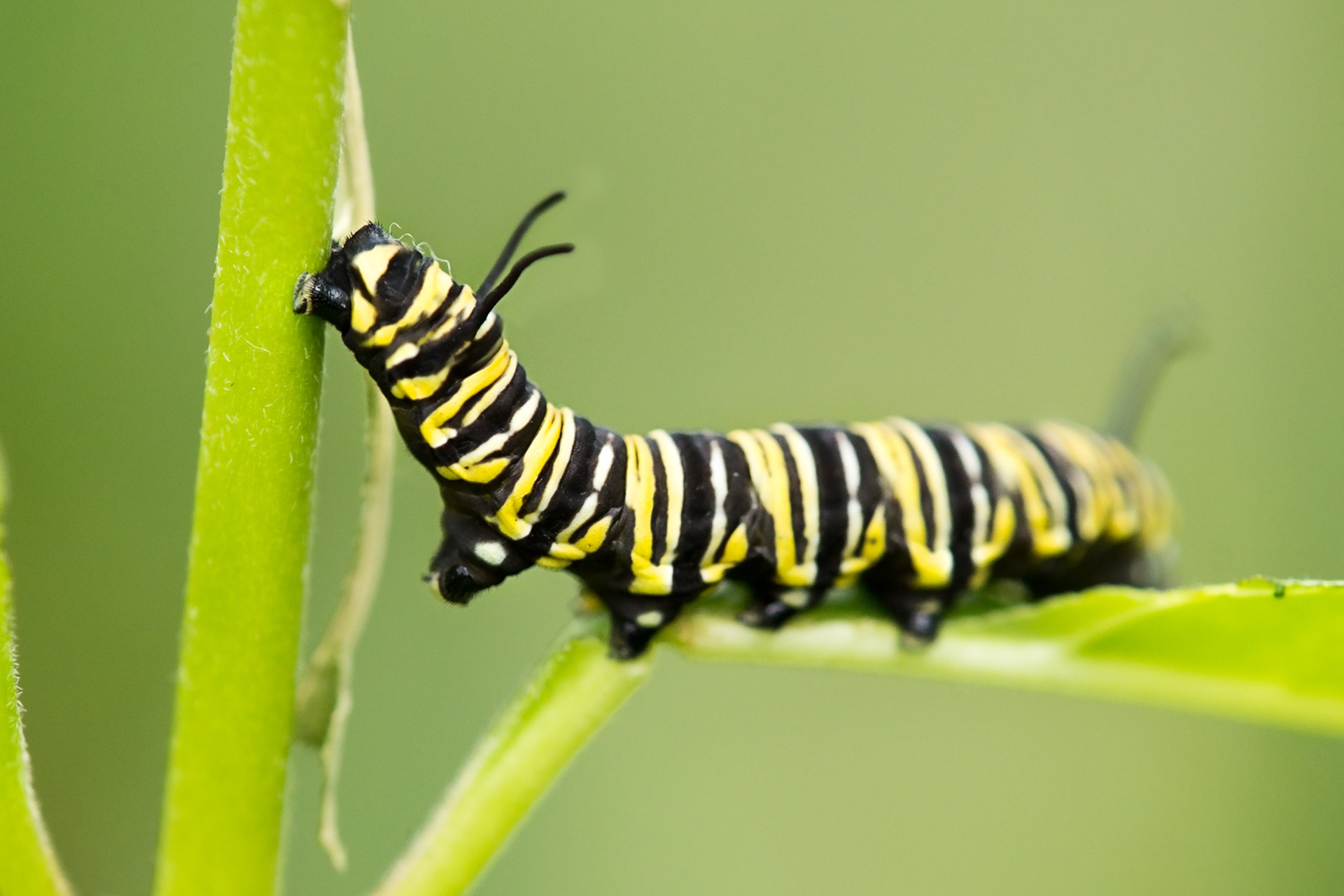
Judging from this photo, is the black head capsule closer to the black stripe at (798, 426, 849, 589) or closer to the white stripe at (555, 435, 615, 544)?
the white stripe at (555, 435, 615, 544)

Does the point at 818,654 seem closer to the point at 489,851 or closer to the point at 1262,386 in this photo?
the point at 489,851

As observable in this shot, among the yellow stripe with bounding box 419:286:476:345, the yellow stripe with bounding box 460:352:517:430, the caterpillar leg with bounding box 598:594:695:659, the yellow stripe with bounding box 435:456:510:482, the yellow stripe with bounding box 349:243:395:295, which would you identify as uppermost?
the yellow stripe with bounding box 349:243:395:295

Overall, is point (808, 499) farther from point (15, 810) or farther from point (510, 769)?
point (15, 810)

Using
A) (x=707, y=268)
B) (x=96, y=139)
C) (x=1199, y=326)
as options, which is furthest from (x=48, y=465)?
(x=1199, y=326)

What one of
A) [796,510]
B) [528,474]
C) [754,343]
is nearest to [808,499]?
[796,510]

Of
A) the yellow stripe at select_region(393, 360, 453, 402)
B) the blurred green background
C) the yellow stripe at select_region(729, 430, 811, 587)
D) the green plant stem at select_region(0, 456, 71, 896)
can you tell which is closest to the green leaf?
the yellow stripe at select_region(729, 430, 811, 587)
